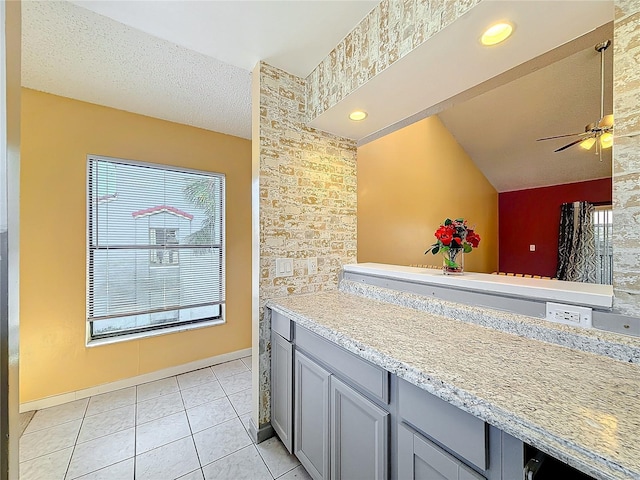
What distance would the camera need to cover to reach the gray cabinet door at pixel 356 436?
1003mm


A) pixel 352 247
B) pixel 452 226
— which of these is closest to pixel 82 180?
pixel 352 247

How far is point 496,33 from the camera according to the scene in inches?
43.3

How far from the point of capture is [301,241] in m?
1.96

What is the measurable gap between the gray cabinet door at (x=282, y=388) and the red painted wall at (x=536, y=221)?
6.57 meters

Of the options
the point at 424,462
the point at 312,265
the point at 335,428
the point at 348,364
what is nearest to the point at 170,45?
the point at 312,265

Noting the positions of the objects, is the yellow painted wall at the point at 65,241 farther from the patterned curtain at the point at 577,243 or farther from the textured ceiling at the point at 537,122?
the patterned curtain at the point at 577,243

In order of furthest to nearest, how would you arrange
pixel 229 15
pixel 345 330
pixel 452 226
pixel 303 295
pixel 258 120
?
pixel 303 295, pixel 258 120, pixel 452 226, pixel 229 15, pixel 345 330

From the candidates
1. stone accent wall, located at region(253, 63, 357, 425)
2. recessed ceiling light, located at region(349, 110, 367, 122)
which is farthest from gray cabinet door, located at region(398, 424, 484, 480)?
recessed ceiling light, located at region(349, 110, 367, 122)

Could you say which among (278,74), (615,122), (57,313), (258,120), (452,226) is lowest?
(57,313)

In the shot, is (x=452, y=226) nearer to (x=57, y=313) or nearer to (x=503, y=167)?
(x=57, y=313)

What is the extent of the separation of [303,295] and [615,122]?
175cm

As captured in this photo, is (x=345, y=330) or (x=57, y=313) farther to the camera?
(x=57, y=313)

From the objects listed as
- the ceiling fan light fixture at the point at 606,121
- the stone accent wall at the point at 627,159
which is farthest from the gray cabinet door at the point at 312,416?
the ceiling fan light fixture at the point at 606,121

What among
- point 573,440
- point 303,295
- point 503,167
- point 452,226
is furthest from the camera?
point 503,167
